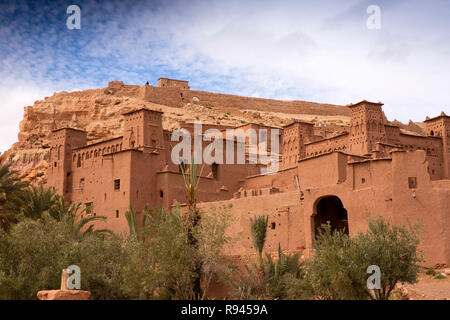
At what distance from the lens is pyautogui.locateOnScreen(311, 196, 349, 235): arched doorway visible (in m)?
32.0

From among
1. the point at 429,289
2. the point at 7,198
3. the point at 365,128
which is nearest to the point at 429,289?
the point at 429,289

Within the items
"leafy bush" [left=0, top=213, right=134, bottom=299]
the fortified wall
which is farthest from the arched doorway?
"leafy bush" [left=0, top=213, right=134, bottom=299]

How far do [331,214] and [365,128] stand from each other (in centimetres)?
946

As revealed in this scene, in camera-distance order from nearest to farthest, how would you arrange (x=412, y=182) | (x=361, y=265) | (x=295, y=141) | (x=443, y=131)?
(x=361, y=265) < (x=412, y=182) < (x=443, y=131) < (x=295, y=141)

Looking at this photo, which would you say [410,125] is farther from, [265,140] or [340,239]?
[340,239]

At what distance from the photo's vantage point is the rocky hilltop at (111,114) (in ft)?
178

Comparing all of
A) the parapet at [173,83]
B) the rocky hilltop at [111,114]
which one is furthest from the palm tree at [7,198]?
the parapet at [173,83]

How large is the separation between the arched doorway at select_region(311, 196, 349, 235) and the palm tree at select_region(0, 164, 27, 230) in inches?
559

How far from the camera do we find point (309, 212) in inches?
1209

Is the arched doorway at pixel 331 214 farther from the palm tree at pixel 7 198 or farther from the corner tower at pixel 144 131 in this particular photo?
the palm tree at pixel 7 198

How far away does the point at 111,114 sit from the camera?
5853 cm

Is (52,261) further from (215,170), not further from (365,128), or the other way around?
(365,128)

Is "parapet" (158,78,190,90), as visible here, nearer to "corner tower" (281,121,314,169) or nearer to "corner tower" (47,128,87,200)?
"corner tower" (47,128,87,200)
